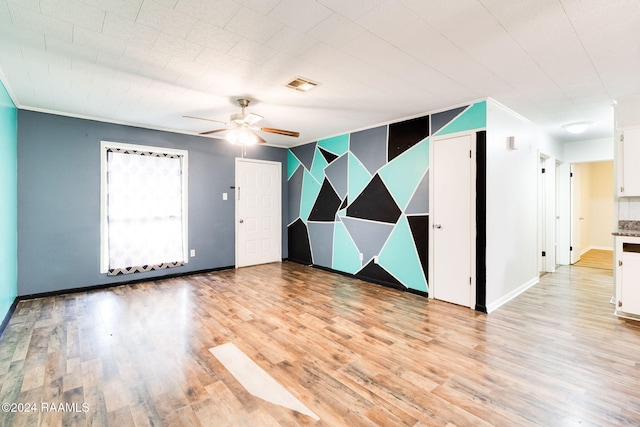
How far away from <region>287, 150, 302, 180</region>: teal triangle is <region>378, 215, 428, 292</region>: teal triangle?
279 centimetres

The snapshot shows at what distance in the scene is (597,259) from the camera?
6422mm

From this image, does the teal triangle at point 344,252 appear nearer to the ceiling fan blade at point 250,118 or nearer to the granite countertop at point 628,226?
the ceiling fan blade at point 250,118

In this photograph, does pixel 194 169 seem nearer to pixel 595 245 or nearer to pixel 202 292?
pixel 202 292

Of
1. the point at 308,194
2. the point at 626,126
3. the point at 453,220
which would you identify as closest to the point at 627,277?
the point at 626,126

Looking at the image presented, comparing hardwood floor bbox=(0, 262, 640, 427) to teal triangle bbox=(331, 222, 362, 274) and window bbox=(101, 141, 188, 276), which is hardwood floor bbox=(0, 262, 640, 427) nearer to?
window bbox=(101, 141, 188, 276)

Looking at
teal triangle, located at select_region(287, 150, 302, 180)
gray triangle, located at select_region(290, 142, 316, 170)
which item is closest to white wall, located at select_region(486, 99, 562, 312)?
gray triangle, located at select_region(290, 142, 316, 170)

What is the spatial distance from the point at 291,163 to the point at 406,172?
9.72ft

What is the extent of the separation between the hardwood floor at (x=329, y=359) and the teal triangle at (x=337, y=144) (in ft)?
8.42

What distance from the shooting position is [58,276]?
4117mm

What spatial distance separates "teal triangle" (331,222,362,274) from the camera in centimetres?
512

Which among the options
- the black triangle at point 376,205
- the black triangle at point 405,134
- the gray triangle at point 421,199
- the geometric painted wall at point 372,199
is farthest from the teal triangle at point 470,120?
the black triangle at point 376,205

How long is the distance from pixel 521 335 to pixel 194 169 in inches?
204

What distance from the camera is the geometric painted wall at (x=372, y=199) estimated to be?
408 centimetres

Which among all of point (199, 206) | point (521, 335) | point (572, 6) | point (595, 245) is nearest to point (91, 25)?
point (572, 6)
